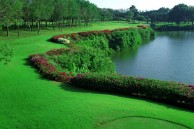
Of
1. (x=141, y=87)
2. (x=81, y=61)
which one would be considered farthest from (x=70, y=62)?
(x=141, y=87)

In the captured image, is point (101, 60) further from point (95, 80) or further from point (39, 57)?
point (95, 80)

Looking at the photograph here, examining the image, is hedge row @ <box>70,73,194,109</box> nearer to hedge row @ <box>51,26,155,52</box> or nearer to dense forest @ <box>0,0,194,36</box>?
dense forest @ <box>0,0,194,36</box>

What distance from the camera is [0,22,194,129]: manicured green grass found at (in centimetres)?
1114

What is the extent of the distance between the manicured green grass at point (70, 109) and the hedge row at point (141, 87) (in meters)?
0.78

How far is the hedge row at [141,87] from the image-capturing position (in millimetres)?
14719

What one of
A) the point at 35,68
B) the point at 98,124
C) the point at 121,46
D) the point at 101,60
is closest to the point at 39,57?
the point at 35,68

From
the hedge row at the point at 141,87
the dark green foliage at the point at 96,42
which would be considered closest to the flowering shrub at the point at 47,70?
the hedge row at the point at 141,87

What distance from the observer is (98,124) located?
1109cm

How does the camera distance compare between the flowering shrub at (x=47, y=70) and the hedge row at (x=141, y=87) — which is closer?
the hedge row at (x=141, y=87)

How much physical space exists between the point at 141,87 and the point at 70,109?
5275mm

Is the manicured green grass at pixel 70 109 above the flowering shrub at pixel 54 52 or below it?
below

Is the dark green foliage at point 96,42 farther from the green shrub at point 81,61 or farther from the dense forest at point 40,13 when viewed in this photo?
the green shrub at point 81,61

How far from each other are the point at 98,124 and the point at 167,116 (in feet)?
10.9

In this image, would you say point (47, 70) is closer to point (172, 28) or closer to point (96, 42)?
point (96, 42)
